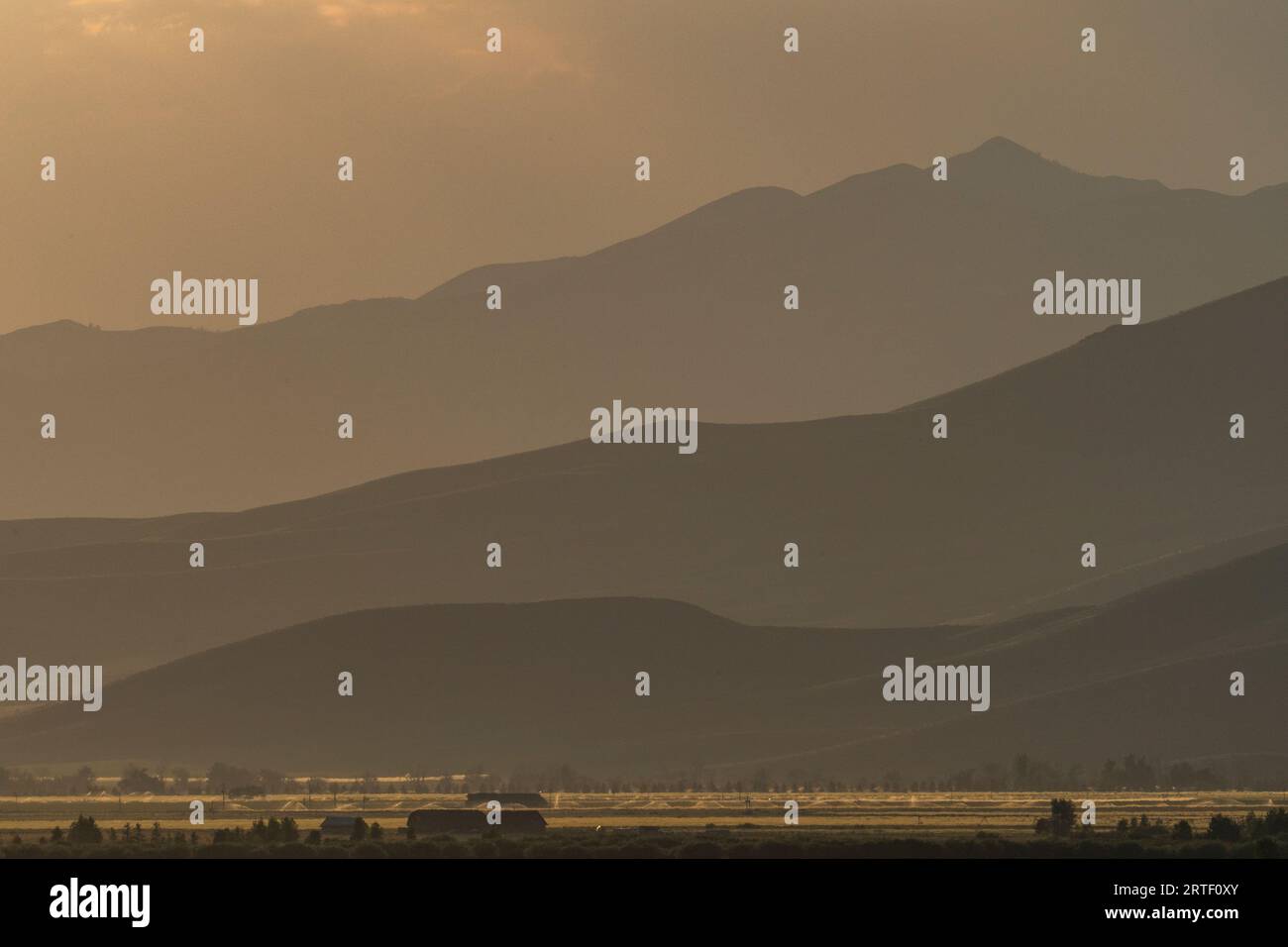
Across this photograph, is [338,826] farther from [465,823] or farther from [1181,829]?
[1181,829]

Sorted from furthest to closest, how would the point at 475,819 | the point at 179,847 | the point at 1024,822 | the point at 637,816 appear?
1. the point at 637,816
2. the point at 1024,822
3. the point at 475,819
4. the point at 179,847

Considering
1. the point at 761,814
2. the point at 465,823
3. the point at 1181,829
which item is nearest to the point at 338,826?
the point at 465,823

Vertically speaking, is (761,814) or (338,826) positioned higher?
(338,826)

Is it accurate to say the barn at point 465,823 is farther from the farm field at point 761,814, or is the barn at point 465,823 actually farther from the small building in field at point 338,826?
the small building in field at point 338,826

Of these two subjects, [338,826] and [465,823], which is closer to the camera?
[338,826]

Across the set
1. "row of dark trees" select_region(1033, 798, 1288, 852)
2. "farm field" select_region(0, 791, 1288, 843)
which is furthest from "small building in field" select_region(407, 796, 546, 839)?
"row of dark trees" select_region(1033, 798, 1288, 852)
